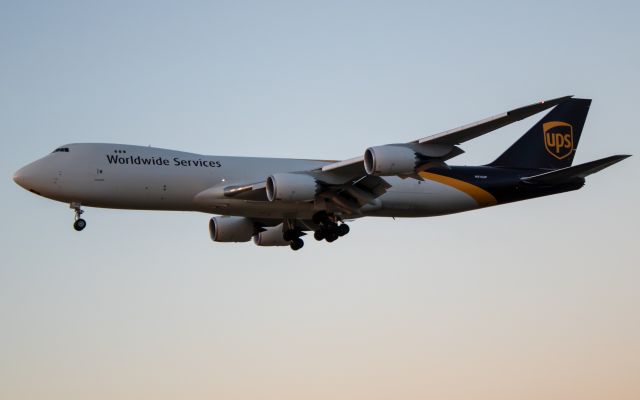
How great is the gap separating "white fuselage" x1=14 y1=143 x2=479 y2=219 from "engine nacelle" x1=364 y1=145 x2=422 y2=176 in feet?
17.1

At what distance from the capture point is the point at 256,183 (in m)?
49.1

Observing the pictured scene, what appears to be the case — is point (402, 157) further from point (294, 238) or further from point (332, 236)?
point (294, 238)

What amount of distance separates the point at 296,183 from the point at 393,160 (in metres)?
4.68

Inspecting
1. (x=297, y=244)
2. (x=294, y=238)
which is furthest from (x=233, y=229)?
(x=297, y=244)

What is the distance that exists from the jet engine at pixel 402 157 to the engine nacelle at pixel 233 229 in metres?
11.4

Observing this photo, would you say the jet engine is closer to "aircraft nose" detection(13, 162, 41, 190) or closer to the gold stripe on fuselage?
Answer: the gold stripe on fuselage

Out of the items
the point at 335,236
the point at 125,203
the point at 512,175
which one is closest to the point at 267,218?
the point at 335,236

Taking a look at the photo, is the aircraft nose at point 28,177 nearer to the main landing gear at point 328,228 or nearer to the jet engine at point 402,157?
the main landing gear at point 328,228

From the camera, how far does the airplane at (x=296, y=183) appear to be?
1811 inches

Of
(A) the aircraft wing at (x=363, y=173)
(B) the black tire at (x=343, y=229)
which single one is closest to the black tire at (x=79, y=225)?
(A) the aircraft wing at (x=363, y=173)

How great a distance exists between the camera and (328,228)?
5125 cm

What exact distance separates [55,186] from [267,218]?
10.7 meters

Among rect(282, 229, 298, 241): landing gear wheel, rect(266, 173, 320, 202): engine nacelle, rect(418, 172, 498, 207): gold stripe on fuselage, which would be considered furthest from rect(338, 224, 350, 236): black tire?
rect(418, 172, 498, 207): gold stripe on fuselage

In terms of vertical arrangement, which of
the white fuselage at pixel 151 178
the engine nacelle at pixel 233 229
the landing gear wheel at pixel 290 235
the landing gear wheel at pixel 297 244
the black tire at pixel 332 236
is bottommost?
the black tire at pixel 332 236
